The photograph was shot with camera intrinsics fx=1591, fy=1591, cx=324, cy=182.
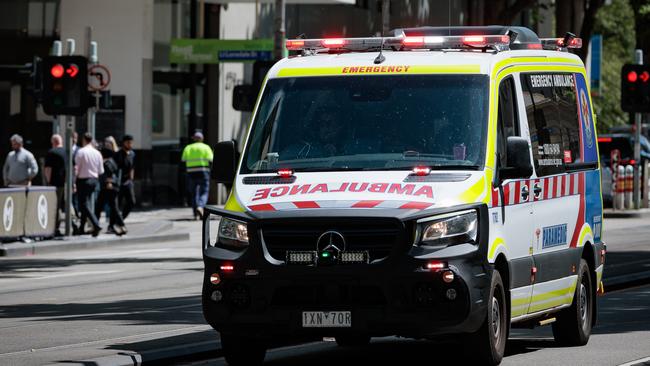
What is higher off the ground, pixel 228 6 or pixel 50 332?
pixel 228 6

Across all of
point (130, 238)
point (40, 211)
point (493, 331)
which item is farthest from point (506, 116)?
point (130, 238)

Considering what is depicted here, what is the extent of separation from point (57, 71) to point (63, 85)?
0.82 ft

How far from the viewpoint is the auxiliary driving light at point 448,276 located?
32.6ft

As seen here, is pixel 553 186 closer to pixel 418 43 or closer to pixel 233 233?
pixel 418 43

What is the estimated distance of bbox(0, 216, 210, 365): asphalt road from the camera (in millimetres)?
12370

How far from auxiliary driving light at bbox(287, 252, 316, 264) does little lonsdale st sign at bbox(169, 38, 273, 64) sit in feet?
83.7

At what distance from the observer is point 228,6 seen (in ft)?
129

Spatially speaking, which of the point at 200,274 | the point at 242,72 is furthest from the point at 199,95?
the point at 200,274

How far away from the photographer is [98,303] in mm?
16469

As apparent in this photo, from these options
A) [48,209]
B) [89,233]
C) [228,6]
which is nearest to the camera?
[48,209]

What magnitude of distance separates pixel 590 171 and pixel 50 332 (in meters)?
4.77

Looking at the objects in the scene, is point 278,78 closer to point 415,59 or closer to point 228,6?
point 415,59

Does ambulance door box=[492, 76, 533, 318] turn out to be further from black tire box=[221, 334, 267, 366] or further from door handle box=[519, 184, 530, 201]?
black tire box=[221, 334, 267, 366]

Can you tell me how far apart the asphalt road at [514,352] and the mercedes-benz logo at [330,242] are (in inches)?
47.5
